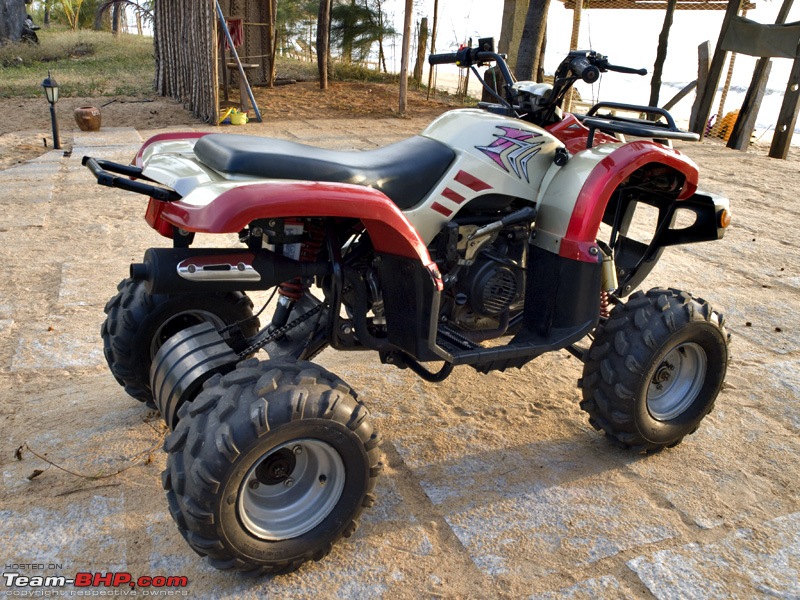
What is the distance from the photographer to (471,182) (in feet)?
10.0

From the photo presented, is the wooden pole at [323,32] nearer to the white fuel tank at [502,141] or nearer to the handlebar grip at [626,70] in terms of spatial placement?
the handlebar grip at [626,70]

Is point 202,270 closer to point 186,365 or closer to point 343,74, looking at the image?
point 186,365

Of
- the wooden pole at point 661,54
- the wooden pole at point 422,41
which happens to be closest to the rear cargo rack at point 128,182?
the wooden pole at point 661,54

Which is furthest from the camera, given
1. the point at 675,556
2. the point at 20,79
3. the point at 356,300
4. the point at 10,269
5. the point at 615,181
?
the point at 20,79

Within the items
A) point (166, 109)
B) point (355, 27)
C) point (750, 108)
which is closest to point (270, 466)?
point (166, 109)

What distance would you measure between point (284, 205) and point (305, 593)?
1327 millimetres

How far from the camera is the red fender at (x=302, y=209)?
2266 millimetres

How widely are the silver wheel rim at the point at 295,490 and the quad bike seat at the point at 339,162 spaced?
97cm

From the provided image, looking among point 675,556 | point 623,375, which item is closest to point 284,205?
point 623,375

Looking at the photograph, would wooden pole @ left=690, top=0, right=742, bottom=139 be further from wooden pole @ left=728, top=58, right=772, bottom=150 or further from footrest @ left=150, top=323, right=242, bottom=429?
footrest @ left=150, top=323, right=242, bottom=429

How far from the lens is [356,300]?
9.70 feet

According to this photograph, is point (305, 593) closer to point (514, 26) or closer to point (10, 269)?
point (10, 269)

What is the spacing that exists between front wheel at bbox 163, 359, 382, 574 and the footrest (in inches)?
7.2

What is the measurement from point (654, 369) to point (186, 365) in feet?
6.60
